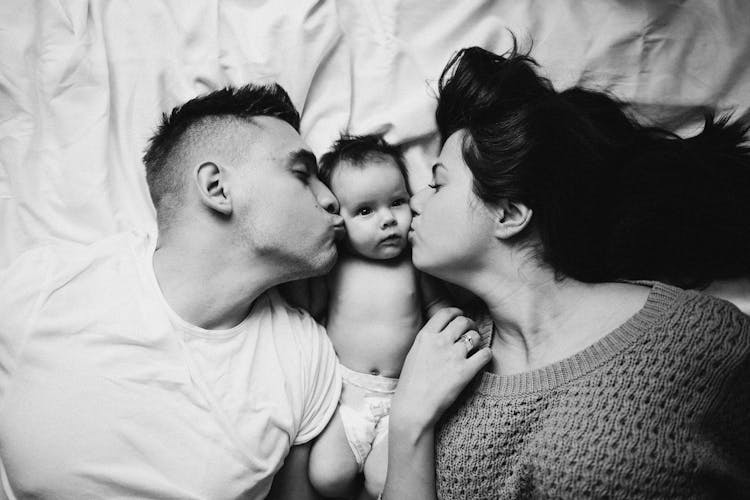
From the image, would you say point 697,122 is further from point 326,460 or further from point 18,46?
point 18,46

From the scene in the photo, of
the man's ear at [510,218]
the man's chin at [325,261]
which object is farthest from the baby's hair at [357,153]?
the man's ear at [510,218]

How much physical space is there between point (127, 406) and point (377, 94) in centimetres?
115

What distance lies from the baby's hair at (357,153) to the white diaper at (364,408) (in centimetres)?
59

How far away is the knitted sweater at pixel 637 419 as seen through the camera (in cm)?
113

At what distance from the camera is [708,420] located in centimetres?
117

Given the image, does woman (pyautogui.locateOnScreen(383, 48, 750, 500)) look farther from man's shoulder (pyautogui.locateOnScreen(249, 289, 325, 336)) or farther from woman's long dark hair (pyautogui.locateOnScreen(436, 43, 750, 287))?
man's shoulder (pyautogui.locateOnScreen(249, 289, 325, 336))

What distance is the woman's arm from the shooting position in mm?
1293

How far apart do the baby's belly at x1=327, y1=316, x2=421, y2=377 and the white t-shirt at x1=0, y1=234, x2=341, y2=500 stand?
5.3 inches

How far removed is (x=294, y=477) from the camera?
146cm

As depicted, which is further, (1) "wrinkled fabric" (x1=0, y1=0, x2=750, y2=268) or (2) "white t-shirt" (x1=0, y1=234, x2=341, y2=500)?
(1) "wrinkled fabric" (x1=0, y1=0, x2=750, y2=268)

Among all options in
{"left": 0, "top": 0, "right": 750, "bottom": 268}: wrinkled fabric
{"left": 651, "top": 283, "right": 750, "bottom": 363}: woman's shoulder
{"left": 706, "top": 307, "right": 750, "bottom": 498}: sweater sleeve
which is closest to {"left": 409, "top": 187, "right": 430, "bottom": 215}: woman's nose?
{"left": 0, "top": 0, "right": 750, "bottom": 268}: wrinkled fabric

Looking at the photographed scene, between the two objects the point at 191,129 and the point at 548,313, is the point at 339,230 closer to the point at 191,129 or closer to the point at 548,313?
the point at 191,129

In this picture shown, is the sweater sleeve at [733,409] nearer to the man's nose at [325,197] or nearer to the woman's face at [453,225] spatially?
the woman's face at [453,225]

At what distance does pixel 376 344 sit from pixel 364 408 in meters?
0.19
